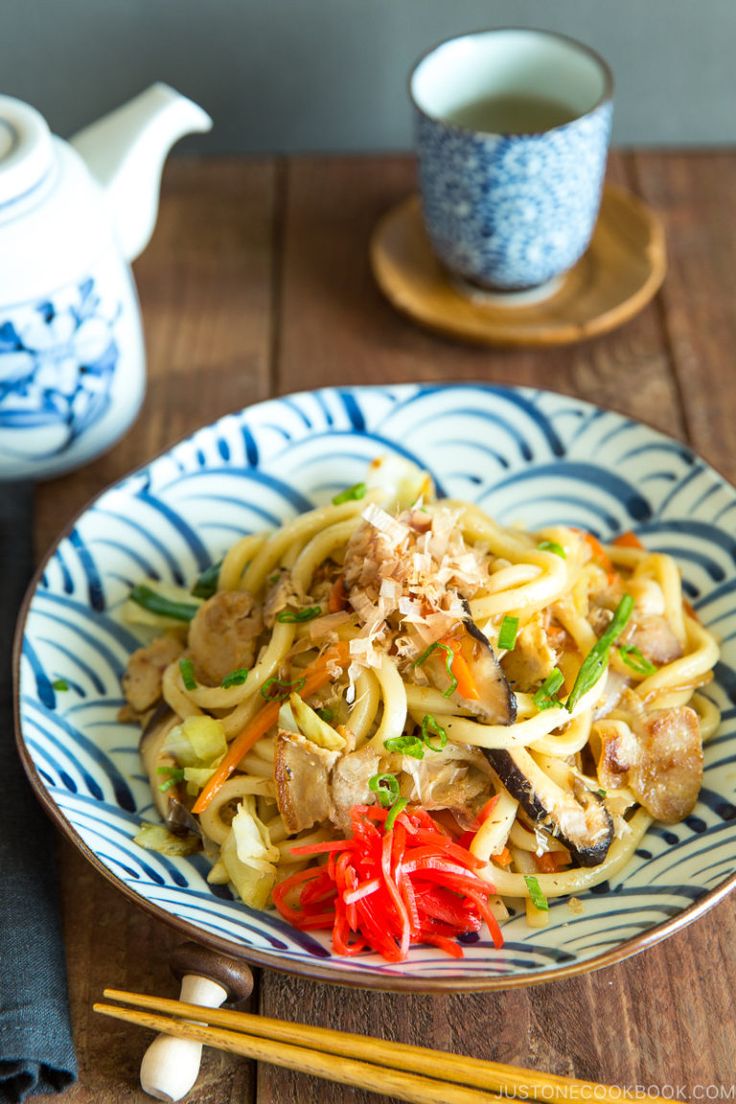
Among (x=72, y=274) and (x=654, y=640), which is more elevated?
(x=72, y=274)

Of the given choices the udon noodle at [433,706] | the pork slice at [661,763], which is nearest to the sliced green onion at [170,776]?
the udon noodle at [433,706]

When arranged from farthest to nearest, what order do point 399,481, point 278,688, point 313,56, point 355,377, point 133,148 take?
point 313,56
point 355,377
point 133,148
point 399,481
point 278,688

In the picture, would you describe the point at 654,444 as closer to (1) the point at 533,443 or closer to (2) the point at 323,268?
(1) the point at 533,443

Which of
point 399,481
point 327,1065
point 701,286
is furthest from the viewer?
point 701,286

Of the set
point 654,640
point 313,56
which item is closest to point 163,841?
point 654,640

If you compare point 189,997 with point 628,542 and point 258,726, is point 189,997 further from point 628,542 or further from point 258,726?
point 628,542
